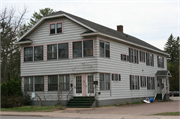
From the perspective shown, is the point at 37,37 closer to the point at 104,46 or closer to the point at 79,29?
the point at 79,29

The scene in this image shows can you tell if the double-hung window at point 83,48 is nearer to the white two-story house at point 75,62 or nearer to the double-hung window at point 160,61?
the white two-story house at point 75,62

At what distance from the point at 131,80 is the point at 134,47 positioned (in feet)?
13.3

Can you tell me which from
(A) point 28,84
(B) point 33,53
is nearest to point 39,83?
(A) point 28,84

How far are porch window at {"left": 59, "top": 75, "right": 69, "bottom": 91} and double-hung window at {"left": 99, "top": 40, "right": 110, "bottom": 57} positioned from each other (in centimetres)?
406

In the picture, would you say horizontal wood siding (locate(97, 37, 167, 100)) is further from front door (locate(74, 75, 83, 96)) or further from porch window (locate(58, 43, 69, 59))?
porch window (locate(58, 43, 69, 59))

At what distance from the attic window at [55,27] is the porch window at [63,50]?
148cm

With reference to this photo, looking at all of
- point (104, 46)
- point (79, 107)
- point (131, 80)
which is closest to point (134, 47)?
point (131, 80)

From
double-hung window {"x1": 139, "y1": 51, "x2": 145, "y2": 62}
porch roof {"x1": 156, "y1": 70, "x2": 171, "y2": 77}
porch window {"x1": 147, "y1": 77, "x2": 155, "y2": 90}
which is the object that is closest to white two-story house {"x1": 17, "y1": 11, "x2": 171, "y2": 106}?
double-hung window {"x1": 139, "y1": 51, "x2": 145, "y2": 62}

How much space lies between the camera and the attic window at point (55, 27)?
24628mm

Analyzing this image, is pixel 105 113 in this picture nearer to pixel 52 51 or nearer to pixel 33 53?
pixel 52 51

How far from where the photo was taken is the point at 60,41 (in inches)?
960

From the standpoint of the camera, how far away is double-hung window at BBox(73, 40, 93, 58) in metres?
22.8

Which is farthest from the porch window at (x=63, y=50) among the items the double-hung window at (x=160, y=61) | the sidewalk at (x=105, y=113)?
the double-hung window at (x=160, y=61)

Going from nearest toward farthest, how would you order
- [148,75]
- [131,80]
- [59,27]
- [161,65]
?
[59,27]
[131,80]
[148,75]
[161,65]
